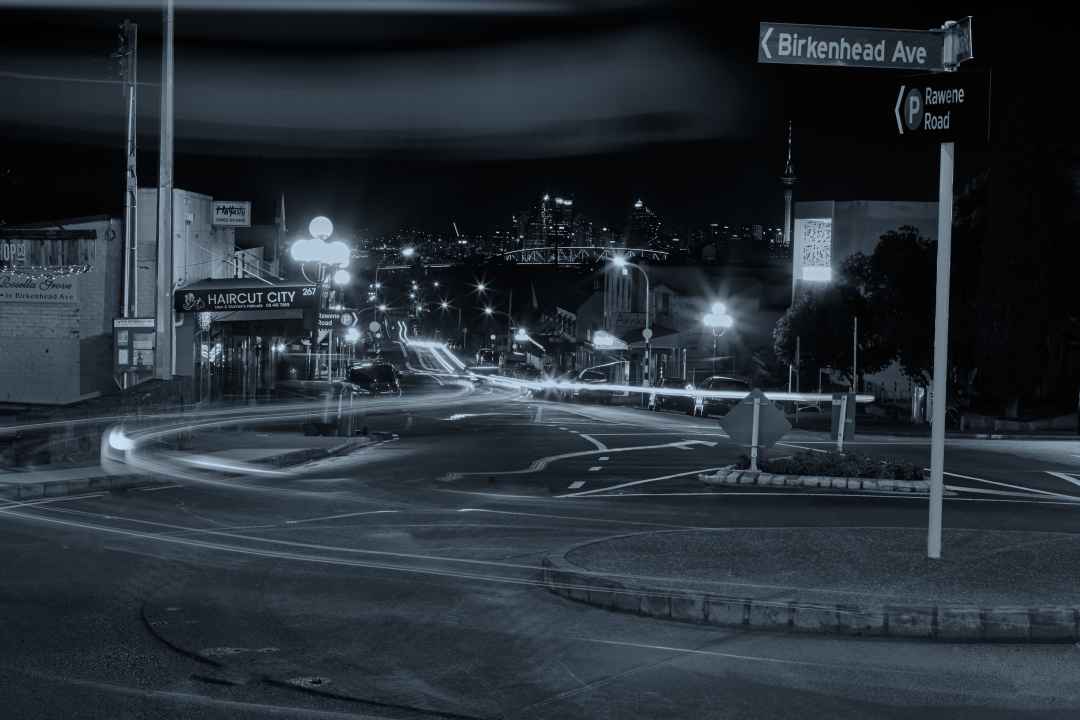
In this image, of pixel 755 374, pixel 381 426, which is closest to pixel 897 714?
pixel 381 426

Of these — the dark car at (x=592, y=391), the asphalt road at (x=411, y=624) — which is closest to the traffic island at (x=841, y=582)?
the asphalt road at (x=411, y=624)

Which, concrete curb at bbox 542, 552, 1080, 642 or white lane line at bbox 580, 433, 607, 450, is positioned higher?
concrete curb at bbox 542, 552, 1080, 642

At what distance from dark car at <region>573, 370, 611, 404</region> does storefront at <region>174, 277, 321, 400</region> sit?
46.6ft

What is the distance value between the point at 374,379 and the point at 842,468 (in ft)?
115

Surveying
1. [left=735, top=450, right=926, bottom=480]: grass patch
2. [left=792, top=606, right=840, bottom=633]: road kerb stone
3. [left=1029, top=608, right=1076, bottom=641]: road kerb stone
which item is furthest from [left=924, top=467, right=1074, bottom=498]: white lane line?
[left=792, top=606, right=840, bottom=633]: road kerb stone

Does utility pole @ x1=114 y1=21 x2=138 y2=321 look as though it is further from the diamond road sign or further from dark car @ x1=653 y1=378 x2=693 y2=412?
dark car @ x1=653 y1=378 x2=693 y2=412

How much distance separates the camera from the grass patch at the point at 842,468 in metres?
20.4

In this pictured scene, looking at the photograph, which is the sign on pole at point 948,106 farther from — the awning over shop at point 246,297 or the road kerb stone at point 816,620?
the awning over shop at point 246,297

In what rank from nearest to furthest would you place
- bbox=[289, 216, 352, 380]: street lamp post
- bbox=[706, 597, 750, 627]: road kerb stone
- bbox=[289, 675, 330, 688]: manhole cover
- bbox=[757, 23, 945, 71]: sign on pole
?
bbox=[289, 675, 330, 688]: manhole cover < bbox=[706, 597, 750, 627]: road kerb stone < bbox=[757, 23, 945, 71]: sign on pole < bbox=[289, 216, 352, 380]: street lamp post

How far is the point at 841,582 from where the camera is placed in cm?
963

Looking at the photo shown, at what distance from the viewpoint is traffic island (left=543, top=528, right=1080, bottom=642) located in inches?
340

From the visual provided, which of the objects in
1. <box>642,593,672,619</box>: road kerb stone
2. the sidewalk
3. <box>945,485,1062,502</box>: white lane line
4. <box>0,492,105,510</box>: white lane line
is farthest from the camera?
<box>945,485,1062,502</box>: white lane line

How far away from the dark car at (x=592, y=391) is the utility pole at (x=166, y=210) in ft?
99.6

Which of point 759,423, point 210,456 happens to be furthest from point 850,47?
point 210,456
